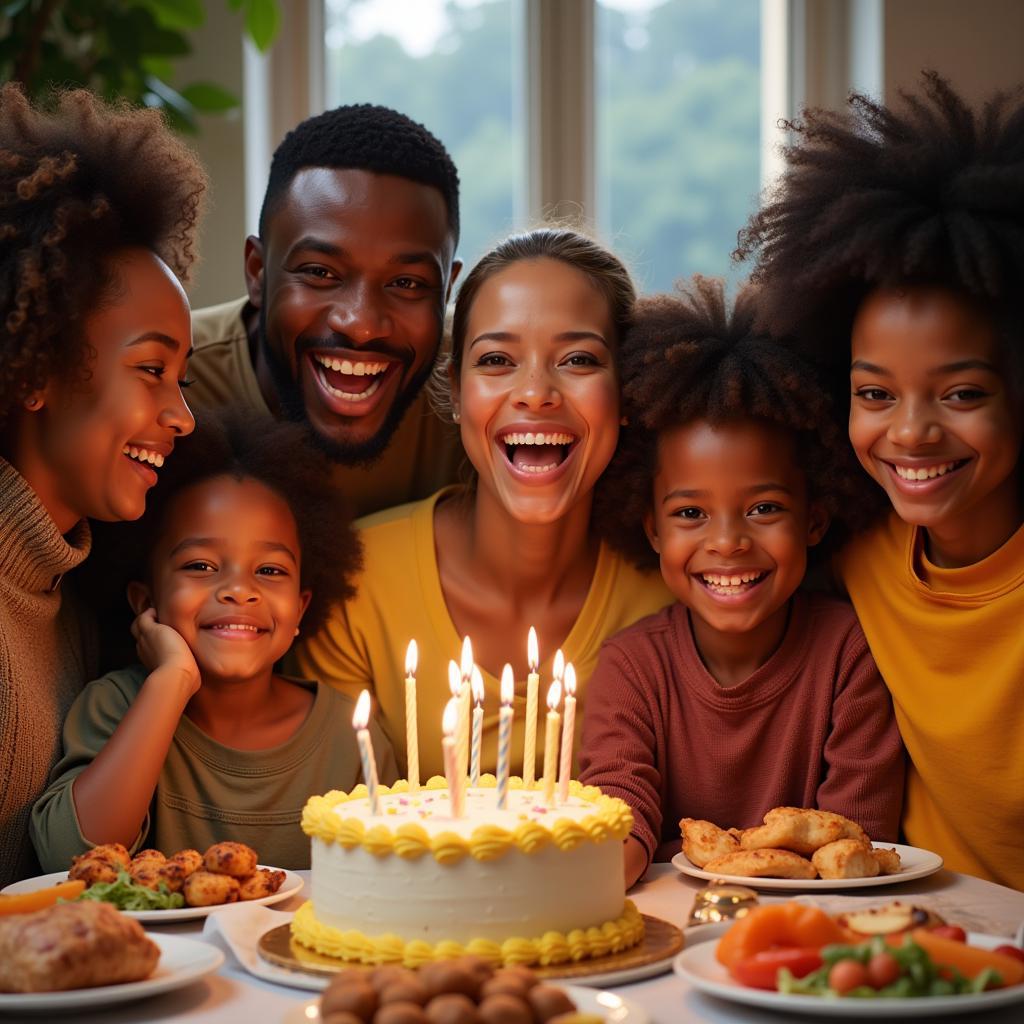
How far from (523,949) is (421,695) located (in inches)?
46.4

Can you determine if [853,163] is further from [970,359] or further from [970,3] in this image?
[970,3]

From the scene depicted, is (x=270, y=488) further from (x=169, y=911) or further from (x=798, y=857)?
(x=798, y=857)

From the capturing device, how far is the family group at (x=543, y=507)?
89.4 inches

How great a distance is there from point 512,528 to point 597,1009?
1.48 m

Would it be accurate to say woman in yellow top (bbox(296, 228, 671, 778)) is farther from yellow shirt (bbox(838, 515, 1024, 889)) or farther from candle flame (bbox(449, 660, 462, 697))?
candle flame (bbox(449, 660, 462, 697))

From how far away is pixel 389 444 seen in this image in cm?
323

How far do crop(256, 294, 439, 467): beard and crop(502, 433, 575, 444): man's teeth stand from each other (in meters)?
0.49

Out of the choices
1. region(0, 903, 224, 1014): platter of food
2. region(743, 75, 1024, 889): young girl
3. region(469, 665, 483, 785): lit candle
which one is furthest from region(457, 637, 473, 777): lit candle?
region(743, 75, 1024, 889): young girl

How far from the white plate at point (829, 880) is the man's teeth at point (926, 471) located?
61 cm

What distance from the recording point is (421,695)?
9.12 ft

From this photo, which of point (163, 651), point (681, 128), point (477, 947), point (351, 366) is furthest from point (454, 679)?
point (681, 128)

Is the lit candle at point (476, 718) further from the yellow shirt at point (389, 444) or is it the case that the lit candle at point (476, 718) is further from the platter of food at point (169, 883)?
the yellow shirt at point (389, 444)

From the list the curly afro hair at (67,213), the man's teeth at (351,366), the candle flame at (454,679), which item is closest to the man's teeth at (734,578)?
the candle flame at (454,679)

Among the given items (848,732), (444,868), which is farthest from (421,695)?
(444,868)
